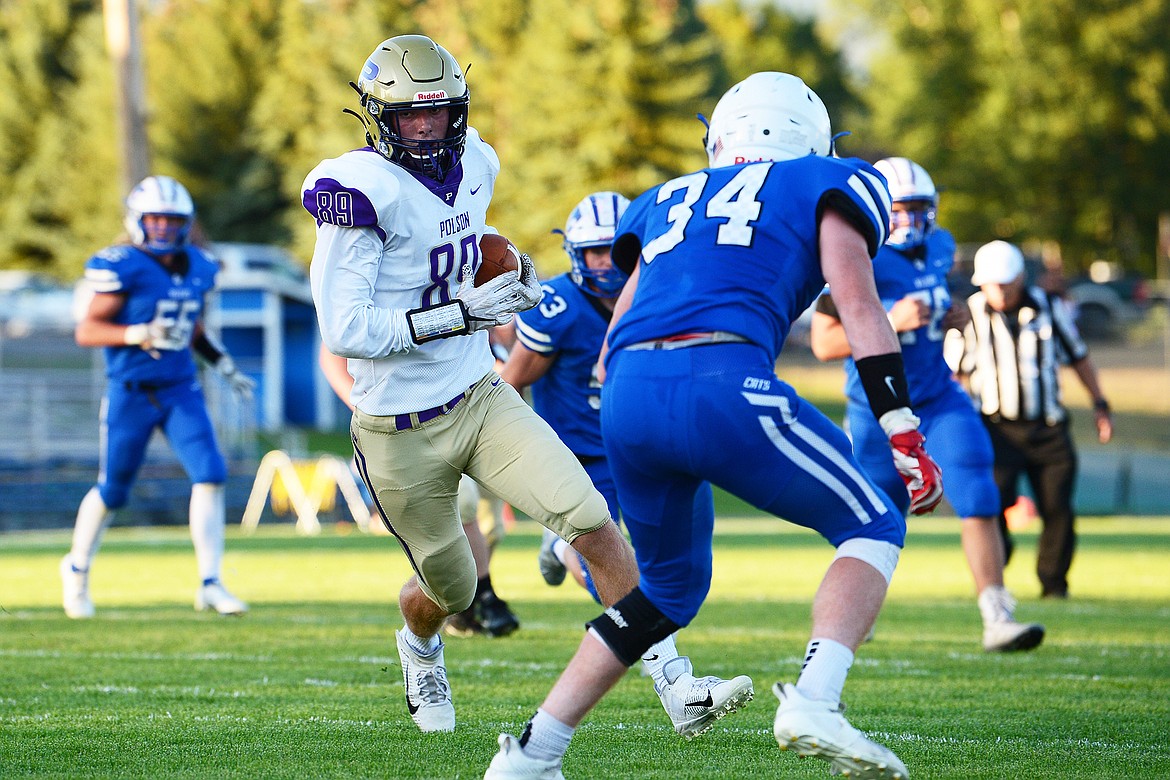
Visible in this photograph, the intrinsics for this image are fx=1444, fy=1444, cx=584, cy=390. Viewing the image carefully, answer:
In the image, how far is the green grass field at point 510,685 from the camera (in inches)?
153

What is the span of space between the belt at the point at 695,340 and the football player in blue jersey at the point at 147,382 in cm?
445

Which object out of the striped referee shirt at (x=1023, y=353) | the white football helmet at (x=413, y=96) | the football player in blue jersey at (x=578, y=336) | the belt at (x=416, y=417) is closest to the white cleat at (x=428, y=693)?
the belt at (x=416, y=417)

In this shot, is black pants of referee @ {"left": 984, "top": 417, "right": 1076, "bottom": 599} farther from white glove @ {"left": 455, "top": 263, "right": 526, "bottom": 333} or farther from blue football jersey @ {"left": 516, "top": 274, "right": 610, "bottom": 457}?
white glove @ {"left": 455, "top": 263, "right": 526, "bottom": 333}

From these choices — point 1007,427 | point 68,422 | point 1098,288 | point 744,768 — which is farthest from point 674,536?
point 1098,288

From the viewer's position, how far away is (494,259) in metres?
4.28

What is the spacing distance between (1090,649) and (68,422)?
655 inches

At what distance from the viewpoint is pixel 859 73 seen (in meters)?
55.0

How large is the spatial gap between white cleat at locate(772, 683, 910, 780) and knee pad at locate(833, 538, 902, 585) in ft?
1.16

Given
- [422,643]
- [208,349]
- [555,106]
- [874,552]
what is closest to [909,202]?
[422,643]

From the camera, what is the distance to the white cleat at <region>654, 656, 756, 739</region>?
3926mm

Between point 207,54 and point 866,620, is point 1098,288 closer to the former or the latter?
point 207,54

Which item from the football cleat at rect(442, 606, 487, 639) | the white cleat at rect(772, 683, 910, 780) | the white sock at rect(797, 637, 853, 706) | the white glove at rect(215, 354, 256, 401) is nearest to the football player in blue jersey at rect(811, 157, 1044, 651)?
the football cleat at rect(442, 606, 487, 639)

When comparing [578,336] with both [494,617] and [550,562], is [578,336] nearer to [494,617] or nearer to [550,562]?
[550,562]

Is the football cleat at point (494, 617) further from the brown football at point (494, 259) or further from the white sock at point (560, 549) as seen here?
the brown football at point (494, 259)
